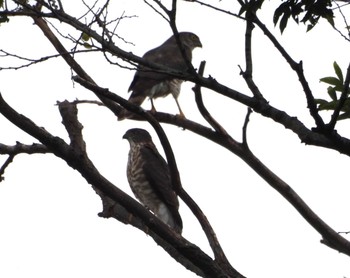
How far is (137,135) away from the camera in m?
9.07

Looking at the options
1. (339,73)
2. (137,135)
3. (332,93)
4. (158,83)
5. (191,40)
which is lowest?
(332,93)

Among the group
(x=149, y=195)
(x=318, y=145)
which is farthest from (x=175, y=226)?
(x=318, y=145)

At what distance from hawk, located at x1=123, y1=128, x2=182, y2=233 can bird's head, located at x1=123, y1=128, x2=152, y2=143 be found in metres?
0.11

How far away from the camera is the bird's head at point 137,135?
8.98 m

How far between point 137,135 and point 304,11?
605 cm

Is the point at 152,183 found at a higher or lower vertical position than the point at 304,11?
higher

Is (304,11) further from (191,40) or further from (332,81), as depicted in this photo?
(191,40)

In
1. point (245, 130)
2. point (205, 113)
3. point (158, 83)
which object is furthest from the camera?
point (158, 83)

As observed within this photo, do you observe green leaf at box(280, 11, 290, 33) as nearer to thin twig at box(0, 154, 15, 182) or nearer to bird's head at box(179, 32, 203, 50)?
thin twig at box(0, 154, 15, 182)

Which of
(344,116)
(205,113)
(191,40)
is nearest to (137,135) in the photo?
(191,40)

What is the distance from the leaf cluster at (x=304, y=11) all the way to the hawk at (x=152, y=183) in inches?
189

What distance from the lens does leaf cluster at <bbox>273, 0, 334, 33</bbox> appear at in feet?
10.00

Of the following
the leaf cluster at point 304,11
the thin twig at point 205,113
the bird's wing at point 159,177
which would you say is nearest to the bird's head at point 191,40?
the bird's wing at point 159,177

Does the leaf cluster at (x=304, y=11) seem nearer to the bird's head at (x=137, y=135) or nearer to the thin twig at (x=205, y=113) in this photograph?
the thin twig at (x=205, y=113)
